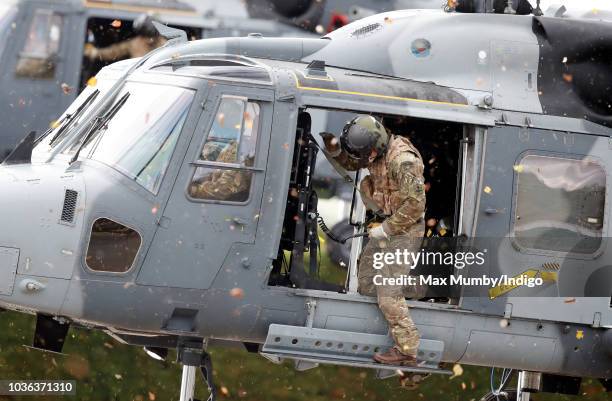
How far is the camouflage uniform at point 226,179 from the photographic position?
729 centimetres

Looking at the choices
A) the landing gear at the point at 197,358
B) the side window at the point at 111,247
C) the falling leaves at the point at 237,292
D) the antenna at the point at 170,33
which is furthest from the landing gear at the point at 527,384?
the antenna at the point at 170,33

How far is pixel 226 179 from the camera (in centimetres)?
732

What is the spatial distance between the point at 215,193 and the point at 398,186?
1.08 metres

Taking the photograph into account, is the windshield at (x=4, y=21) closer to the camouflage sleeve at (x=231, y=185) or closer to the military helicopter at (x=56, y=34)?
the military helicopter at (x=56, y=34)

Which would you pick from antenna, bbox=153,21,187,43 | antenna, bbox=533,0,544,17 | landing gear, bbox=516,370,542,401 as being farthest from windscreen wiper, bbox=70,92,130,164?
landing gear, bbox=516,370,542,401

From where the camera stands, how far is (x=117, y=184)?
720cm

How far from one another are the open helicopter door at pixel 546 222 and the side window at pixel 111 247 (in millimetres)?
2056

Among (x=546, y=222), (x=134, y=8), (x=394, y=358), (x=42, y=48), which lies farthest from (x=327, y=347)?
(x=42, y=48)

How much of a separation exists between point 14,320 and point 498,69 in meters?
5.60

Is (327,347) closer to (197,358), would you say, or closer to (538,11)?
(197,358)

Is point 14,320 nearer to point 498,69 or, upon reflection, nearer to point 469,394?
point 469,394

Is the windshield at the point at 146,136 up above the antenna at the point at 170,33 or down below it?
below

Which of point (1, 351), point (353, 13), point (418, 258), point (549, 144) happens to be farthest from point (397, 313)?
point (353, 13)

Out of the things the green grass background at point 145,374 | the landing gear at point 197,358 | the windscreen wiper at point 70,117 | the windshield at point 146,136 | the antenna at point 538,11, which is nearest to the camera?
the windshield at point 146,136
